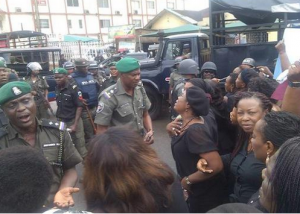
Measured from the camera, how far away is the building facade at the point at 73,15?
33750 mm

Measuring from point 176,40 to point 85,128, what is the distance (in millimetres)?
3824

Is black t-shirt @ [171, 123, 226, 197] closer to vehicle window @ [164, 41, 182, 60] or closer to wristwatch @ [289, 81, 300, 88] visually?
wristwatch @ [289, 81, 300, 88]

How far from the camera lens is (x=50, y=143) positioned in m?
2.31

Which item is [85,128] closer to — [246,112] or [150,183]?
[246,112]

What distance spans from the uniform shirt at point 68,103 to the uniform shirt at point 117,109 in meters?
1.61

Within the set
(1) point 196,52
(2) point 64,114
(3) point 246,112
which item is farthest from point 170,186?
(1) point 196,52

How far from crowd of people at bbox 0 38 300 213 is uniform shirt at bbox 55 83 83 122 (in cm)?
2

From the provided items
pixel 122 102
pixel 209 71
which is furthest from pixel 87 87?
pixel 122 102

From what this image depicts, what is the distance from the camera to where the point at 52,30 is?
36.9m

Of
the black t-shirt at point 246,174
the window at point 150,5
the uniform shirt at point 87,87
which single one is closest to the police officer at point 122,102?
the black t-shirt at point 246,174

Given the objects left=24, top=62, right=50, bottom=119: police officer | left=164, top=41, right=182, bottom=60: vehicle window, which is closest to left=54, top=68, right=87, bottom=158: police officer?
left=24, top=62, right=50, bottom=119: police officer

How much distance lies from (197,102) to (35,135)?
124cm

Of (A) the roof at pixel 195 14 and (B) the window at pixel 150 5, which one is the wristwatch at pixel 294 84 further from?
(B) the window at pixel 150 5

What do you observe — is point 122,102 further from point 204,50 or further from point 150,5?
point 150,5
